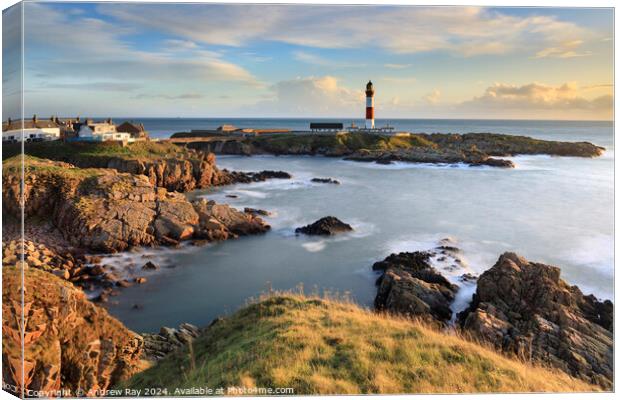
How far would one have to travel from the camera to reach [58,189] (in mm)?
16016

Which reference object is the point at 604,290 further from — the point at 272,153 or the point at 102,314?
the point at 272,153

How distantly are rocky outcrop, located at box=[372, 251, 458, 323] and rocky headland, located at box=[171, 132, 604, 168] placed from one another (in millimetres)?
20568

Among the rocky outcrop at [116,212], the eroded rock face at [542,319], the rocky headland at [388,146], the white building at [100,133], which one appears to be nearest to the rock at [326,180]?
the rocky outcrop at [116,212]

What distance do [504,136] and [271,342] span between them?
Answer: 1562 inches

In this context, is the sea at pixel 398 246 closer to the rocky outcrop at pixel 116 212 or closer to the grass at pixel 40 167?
the rocky outcrop at pixel 116 212

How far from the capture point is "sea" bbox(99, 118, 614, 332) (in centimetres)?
1034

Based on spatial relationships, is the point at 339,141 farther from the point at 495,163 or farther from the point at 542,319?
the point at 542,319

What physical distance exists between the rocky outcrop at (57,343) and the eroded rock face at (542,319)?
268 inches

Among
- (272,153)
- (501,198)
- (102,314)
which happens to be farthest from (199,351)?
(272,153)

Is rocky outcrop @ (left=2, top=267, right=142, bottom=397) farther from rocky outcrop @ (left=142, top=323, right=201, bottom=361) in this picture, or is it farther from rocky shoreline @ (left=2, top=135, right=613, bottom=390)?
rocky outcrop @ (left=142, top=323, right=201, bottom=361)

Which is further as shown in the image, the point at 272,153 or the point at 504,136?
the point at 272,153

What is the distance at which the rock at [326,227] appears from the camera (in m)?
16.1

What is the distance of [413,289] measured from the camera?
36.6ft

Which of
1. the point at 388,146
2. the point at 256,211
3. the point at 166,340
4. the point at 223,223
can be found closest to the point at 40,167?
the point at 223,223
